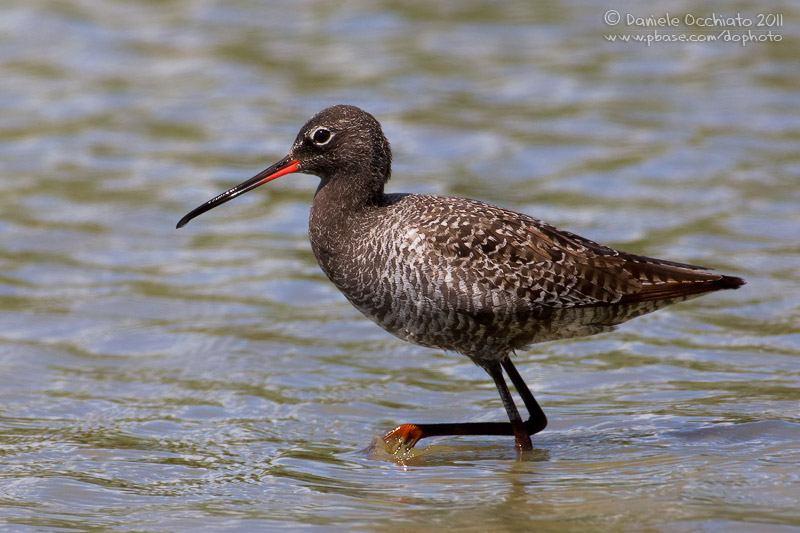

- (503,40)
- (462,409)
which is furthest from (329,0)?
(462,409)

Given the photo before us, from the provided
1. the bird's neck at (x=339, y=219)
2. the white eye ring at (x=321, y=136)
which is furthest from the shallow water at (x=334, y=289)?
the white eye ring at (x=321, y=136)

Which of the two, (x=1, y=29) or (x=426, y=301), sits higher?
(x=1, y=29)

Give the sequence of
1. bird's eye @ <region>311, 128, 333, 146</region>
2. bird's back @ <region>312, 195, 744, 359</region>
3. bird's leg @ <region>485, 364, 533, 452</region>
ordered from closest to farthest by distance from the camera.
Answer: bird's back @ <region>312, 195, 744, 359</region>
bird's leg @ <region>485, 364, 533, 452</region>
bird's eye @ <region>311, 128, 333, 146</region>

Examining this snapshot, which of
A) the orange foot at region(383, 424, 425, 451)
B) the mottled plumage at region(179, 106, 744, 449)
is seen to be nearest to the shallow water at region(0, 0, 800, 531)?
the orange foot at region(383, 424, 425, 451)

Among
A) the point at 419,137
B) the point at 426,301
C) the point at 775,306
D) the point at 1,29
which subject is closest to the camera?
the point at 426,301

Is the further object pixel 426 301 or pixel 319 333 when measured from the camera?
pixel 319 333

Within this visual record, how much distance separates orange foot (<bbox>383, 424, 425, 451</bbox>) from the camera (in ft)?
27.3

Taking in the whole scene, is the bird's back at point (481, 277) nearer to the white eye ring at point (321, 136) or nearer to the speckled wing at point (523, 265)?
the speckled wing at point (523, 265)

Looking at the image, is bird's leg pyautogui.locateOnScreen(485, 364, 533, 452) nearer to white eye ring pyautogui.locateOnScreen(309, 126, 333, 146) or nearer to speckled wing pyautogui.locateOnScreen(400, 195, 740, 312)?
speckled wing pyautogui.locateOnScreen(400, 195, 740, 312)

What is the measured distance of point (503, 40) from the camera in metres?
18.5

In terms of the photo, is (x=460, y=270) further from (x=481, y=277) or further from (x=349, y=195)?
(x=349, y=195)

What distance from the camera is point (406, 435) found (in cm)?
832

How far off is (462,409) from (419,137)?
6.64 meters

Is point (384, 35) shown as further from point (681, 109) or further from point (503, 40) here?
point (681, 109)
